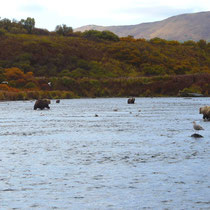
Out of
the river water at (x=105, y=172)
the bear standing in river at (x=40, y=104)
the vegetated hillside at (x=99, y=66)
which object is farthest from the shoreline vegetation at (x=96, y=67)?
the river water at (x=105, y=172)

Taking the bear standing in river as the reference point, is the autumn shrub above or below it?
above

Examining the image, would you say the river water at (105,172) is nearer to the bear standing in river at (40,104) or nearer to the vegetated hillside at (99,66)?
the bear standing in river at (40,104)

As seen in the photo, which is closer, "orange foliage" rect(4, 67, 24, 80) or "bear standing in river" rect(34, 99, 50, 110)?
"bear standing in river" rect(34, 99, 50, 110)

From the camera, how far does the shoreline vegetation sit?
118m

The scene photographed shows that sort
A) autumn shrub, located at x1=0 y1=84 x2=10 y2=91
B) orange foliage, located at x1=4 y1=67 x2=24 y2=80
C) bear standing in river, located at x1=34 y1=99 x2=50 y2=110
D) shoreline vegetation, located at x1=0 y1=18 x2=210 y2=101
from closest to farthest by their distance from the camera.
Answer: bear standing in river, located at x1=34 y1=99 x2=50 y2=110 < autumn shrub, located at x1=0 y1=84 x2=10 y2=91 < shoreline vegetation, located at x1=0 y1=18 x2=210 y2=101 < orange foliage, located at x1=4 y1=67 x2=24 y2=80

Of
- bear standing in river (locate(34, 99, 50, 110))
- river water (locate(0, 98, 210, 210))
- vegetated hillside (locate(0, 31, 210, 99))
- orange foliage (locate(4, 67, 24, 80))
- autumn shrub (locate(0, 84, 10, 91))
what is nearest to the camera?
river water (locate(0, 98, 210, 210))

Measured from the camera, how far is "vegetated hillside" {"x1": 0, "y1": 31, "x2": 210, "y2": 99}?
119m

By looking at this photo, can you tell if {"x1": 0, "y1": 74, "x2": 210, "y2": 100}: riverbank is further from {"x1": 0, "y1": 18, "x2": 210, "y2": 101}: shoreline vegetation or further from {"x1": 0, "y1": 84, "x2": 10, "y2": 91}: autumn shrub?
{"x1": 0, "y1": 84, "x2": 10, "y2": 91}: autumn shrub

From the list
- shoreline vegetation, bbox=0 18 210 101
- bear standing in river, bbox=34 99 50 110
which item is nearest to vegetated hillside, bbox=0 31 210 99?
shoreline vegetation, bbox=0 18 210 101

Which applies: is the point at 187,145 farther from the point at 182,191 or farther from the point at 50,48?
the point at 50,48

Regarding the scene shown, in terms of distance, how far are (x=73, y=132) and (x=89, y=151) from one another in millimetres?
10095

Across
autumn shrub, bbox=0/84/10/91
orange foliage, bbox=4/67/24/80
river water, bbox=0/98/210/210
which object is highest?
orange foliage, bbox=4/67/24/80

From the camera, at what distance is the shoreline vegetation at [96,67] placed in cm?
11806

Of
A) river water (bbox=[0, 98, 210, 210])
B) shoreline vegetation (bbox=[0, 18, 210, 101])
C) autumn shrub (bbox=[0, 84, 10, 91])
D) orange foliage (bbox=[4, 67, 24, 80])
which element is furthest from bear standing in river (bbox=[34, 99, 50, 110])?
orange foliage (bbox=[4, 67, 24, 80])
